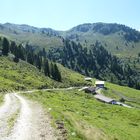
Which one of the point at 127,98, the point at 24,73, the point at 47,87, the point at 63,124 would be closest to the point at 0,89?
the point at 47,87

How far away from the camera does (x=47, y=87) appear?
143875 millimetres

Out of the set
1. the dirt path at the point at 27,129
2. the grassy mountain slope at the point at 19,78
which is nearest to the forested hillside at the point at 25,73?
the grassy mountain slope at the point at 19,78

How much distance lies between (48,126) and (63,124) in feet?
6.06

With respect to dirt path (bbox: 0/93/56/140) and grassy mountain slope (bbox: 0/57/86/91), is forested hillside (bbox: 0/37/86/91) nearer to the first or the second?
grassy mountain slope (bbox: 0/57/86/91)

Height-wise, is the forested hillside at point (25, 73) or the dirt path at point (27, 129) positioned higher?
the dirt path at point (27, 129)

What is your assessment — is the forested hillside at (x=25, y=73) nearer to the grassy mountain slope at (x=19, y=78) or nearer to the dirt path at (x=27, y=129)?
the grassy mountain slope at (x=19, y=78)

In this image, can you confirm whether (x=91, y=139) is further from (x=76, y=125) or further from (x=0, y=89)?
(x=0, y=89)

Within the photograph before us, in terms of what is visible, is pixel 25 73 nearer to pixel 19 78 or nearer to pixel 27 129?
pixel 19 78

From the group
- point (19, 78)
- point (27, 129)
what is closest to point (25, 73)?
point (19, 78)

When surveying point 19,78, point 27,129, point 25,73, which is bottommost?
point 19,78

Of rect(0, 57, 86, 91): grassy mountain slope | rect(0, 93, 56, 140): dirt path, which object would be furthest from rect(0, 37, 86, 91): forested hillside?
rect(0, 93, 56, 140): dirt path

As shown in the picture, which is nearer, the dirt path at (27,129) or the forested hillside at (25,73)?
the dirt path at (27,129)

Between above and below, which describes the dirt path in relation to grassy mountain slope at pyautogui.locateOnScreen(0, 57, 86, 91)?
above

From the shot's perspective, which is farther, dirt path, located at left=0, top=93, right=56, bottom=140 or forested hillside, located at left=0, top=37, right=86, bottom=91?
forested hillside, located at left=0, top=37, right=86, bottom=91
